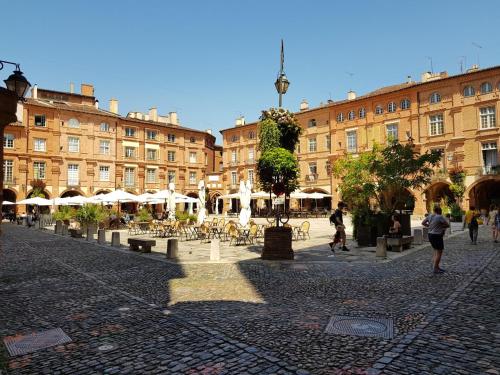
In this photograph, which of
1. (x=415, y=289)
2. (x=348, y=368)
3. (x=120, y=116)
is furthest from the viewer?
(x=120, y=116)

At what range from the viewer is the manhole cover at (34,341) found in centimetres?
451

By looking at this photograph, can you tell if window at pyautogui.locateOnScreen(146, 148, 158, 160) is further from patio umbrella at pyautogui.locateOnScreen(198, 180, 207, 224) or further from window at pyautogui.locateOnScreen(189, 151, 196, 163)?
patio umbrella at pyautogui.locateOnScreen(198, 180, 207, 224)

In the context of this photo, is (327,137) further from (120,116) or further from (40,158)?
(40,158)

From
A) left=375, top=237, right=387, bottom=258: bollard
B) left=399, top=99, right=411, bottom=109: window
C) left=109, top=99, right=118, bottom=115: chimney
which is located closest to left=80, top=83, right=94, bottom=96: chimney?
left=109, top=99, right=118, bottom=115: chimney

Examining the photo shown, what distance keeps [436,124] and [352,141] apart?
8483 millimetres

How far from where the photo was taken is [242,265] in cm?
1038

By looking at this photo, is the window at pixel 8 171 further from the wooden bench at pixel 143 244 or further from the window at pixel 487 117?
the window at pixel 487 117

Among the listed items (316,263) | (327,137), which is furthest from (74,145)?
(316,263)

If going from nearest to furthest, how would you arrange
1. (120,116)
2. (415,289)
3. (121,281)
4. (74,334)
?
(74,334)
(415,289)
(121,281)
(120,116)

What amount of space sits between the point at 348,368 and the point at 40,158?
1744 inches

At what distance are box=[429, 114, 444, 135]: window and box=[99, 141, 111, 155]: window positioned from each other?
115ft

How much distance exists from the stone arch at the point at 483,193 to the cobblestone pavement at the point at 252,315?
2564 cm

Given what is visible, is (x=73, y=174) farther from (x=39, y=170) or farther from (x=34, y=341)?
(x=34, y=341)

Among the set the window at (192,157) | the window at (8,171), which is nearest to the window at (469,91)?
the window at (192,157)
